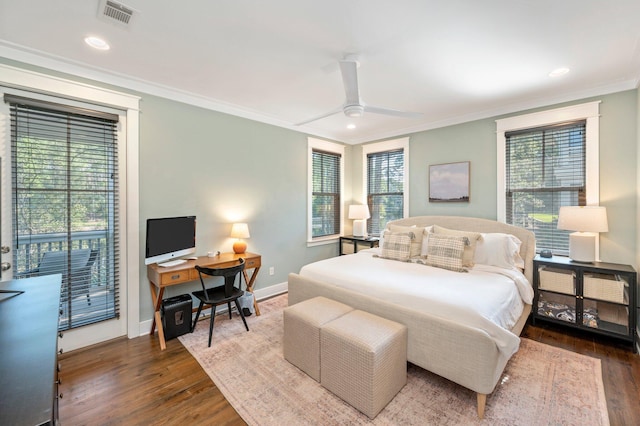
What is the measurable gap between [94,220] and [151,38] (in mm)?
1799

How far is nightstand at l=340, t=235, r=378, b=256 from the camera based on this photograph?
462cm

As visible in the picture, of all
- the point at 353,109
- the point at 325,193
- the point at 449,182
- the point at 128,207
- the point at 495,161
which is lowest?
the point at 128,207

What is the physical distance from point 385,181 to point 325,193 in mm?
1109

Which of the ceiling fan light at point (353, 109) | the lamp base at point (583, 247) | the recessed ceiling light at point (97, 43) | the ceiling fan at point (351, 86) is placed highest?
the recessed ceiling light at point (97, 43)

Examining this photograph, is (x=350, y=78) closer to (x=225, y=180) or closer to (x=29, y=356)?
(x=225, y=180)

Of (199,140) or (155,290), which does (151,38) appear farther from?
(155,290)

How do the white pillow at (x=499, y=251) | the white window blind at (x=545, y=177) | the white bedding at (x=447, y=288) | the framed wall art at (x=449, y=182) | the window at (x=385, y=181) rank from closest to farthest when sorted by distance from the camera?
the white bedding at (x=447, y=288)
the white pillow at (x=499, y=251)
the white window blind at (x=545, y=177)
the framed wall art at (x=449, y=182)
the window at (x=385, y=181)

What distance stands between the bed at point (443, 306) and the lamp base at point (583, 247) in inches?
14.1

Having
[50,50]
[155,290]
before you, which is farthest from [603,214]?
[50,50]

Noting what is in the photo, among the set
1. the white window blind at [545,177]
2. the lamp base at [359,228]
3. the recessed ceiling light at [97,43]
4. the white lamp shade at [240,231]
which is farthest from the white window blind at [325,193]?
the recessed ceiling light at [97,43]

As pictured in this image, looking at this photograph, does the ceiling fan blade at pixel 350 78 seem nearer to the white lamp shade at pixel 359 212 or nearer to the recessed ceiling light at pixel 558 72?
the recessed ceiling light at pixel 558 72

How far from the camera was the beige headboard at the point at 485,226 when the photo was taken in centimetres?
315

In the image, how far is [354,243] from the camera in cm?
481

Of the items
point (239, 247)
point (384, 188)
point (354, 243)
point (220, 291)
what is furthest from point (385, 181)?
point (220, 291)
